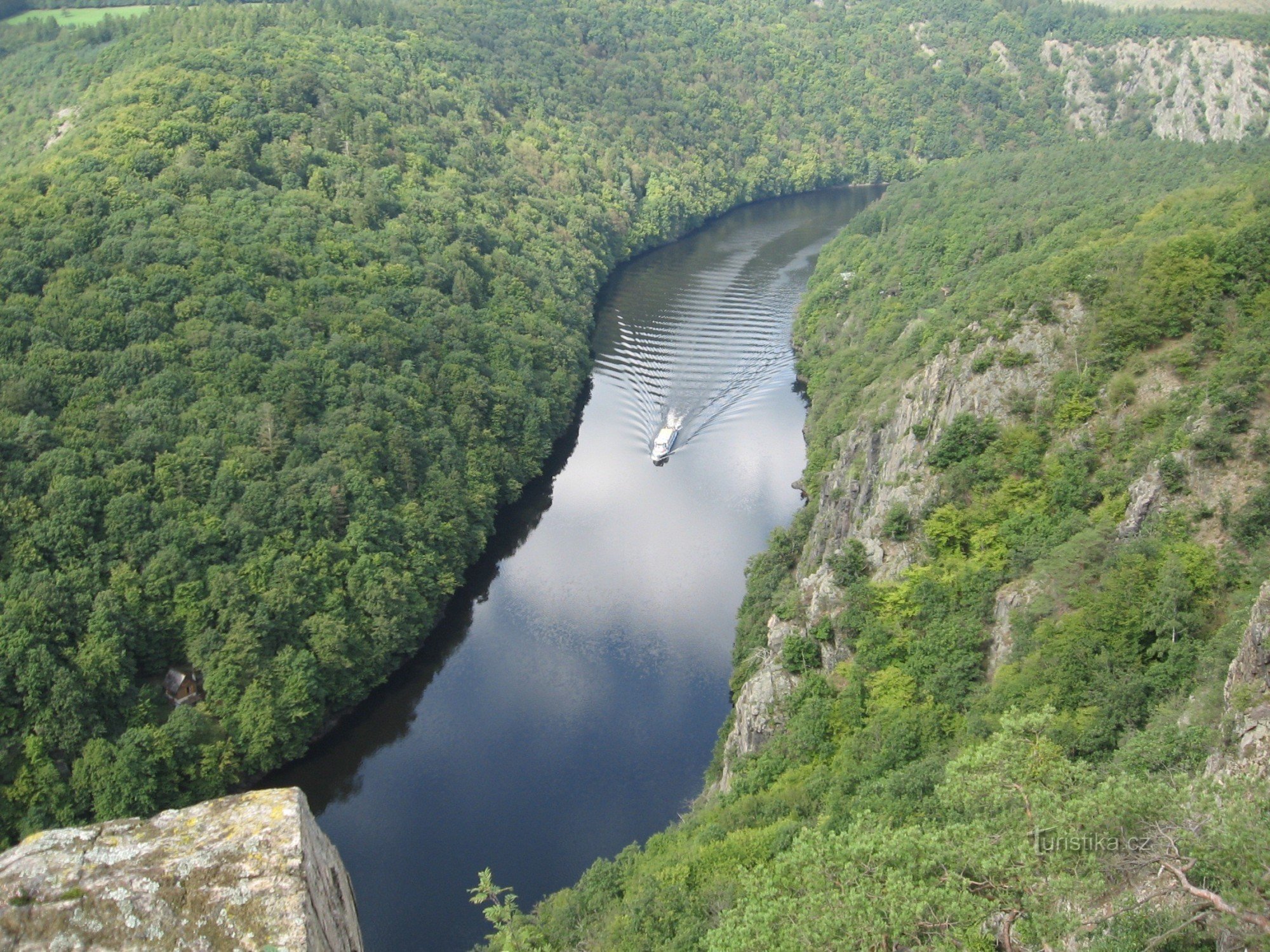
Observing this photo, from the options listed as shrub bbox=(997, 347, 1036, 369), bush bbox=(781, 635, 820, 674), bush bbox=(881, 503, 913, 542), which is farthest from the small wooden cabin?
shrub bbox=(997, 347, 1036, 369)

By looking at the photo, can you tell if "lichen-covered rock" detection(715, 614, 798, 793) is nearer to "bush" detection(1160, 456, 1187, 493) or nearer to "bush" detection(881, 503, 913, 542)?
"bush" detection(881, 503, 913, 542)

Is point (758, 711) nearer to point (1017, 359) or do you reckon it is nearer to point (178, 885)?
point (1017, 359)

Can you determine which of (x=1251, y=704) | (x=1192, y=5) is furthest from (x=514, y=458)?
(x=1192, y=5)

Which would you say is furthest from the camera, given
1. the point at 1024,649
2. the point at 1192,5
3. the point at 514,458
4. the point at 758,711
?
the point at 1192,5

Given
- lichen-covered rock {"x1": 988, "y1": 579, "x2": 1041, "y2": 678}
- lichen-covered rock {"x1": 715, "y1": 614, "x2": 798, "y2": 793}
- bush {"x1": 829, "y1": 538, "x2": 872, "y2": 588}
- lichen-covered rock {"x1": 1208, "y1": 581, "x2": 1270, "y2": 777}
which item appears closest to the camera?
lichen-covered rock {"x1": 1208, "y1": 581, "x2": 1270, "y2": 777}

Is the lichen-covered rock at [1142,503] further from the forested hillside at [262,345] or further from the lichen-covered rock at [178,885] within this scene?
the forested hillside at [262,345]

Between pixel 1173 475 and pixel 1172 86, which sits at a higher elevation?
pixel 1172 86
